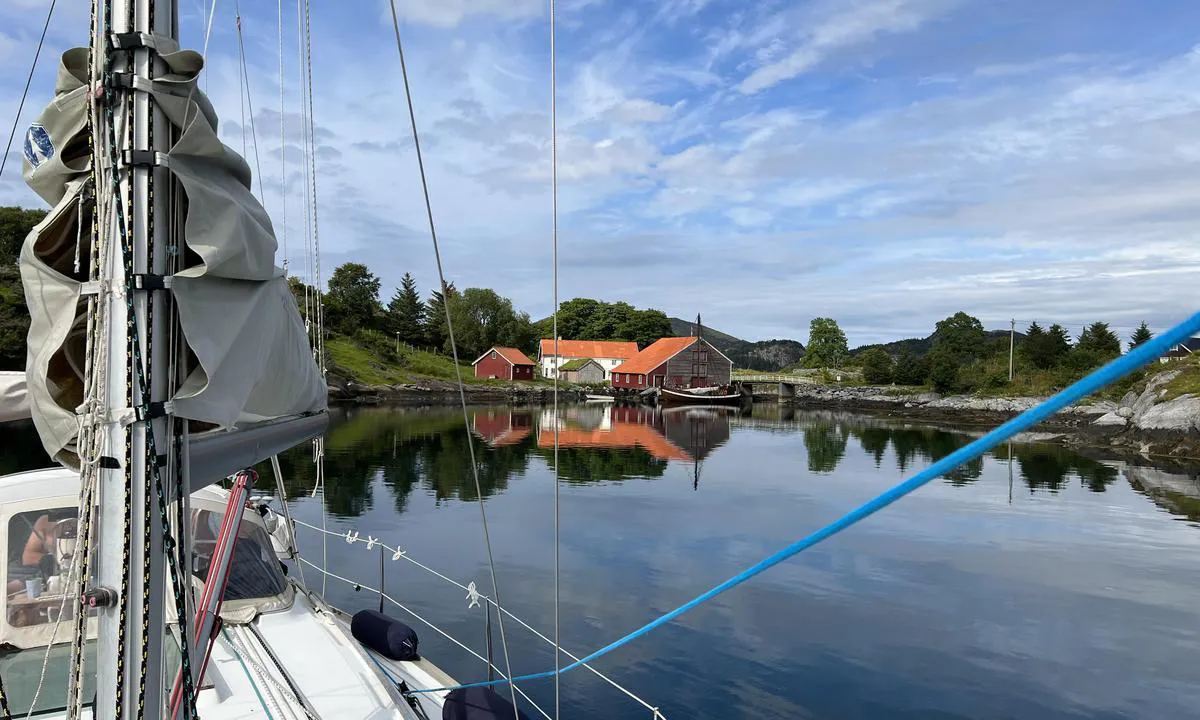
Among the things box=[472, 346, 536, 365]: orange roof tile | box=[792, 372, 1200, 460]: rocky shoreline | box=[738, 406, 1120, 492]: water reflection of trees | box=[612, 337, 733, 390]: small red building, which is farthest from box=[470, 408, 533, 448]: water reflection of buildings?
box=[792, 372, 1200, 460]: rocky shoreline

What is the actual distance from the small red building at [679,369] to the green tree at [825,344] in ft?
106

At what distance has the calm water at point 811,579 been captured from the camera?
1100 centimetres

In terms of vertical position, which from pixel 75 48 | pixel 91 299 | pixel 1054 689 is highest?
pixel 75 48

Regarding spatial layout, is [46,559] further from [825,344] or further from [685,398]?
[825,344]

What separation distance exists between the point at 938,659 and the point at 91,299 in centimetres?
1334

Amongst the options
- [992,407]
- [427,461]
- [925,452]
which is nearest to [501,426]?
[427,461]

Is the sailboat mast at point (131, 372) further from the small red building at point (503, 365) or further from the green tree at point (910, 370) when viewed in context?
the small red building at point (503, 365)

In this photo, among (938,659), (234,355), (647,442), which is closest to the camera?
(234,355)

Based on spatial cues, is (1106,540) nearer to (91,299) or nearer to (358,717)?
(358,717)

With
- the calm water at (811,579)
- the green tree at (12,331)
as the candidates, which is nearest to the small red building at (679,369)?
the calm water at (811,579)

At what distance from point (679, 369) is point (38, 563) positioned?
280 ft

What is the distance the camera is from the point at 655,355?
92875 mm

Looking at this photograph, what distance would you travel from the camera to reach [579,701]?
1010cm

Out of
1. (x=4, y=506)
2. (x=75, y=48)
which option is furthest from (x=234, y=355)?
(x=4, y=506)
